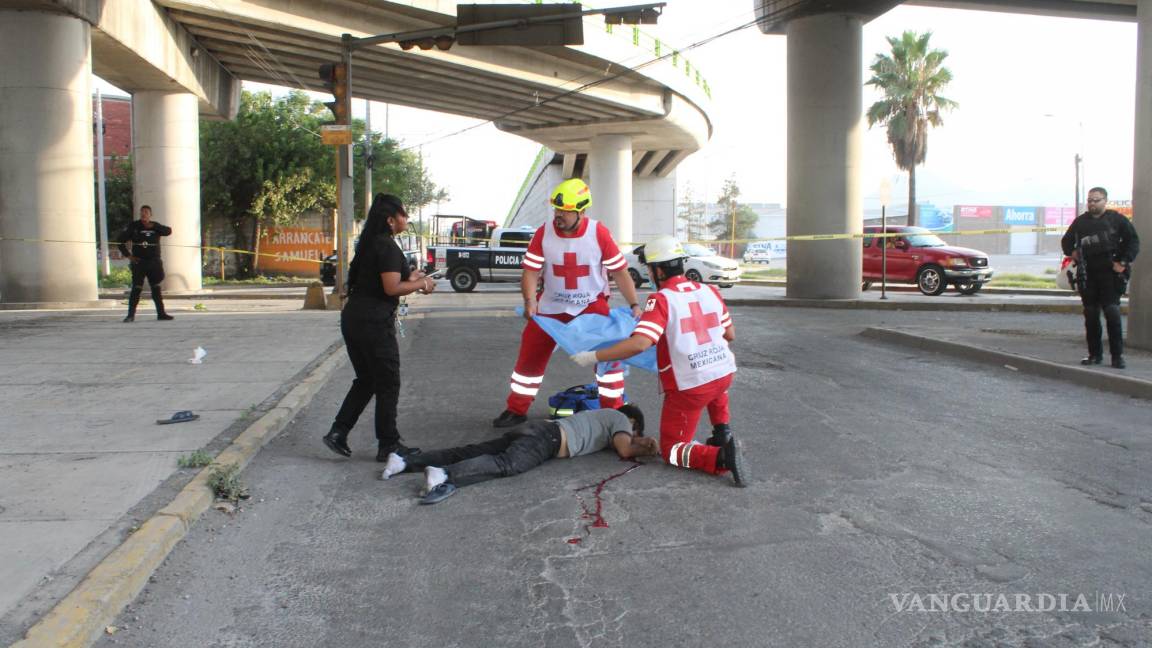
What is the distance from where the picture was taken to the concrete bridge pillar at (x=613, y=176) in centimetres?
4500

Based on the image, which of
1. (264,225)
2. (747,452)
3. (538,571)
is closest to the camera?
(538,571)

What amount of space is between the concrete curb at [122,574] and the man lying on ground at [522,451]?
1.12 meters

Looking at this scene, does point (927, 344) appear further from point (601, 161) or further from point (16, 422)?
point (601, 161)

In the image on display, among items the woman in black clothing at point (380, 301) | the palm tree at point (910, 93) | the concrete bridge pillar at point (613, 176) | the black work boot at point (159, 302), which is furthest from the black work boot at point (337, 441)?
the palm tree at point (910, 93)

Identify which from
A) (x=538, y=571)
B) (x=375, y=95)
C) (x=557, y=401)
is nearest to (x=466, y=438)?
(x=557, y=401)

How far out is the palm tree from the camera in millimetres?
46344

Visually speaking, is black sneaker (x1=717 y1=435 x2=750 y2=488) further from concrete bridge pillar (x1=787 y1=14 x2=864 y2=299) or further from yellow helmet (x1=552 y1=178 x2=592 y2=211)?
concrete bridge pillar (x1=787 y1=14 x2=864 y2=299)

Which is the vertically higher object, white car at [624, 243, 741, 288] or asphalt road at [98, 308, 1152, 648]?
white car at [624, 243, 741, 288]

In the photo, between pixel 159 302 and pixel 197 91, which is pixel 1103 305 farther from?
pixel 197 91

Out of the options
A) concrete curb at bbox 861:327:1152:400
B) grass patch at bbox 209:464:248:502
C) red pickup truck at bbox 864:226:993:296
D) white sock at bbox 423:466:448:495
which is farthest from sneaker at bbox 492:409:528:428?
red pickup truck at bbox 864:226:993:296

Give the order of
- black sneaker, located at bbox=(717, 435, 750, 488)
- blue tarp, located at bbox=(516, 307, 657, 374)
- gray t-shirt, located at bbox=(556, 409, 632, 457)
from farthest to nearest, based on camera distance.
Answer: blue tarp, located at bbox=(516, 307, 657, 374), gray t-shirt, located at bbox=(556, 409, 632, 457), black sneaker, located at bbox=(717, 435, 750, 488)

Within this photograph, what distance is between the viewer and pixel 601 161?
45.2m

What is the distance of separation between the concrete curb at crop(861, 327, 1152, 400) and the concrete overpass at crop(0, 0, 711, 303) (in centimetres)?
1655

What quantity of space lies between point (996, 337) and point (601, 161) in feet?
111
